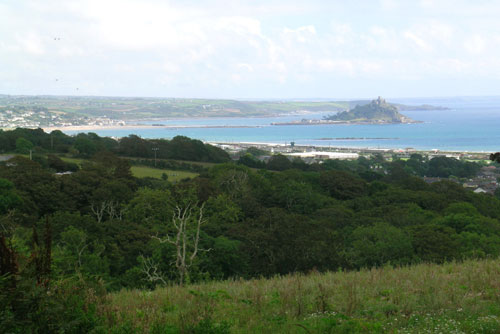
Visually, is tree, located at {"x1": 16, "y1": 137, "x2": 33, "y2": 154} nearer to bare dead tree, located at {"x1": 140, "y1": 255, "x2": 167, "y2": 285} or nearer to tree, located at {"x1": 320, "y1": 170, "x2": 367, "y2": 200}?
tree, located at {"x1": 320, "y1": 170, "x2": 367, "y2": 200}

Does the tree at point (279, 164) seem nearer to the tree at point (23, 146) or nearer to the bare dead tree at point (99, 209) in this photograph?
the tree at point (23, 146)

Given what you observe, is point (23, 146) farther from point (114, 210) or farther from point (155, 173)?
point (114, 210)

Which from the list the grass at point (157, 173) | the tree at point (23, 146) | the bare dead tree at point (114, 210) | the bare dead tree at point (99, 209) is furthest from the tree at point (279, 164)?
the bare dead tree at point (99, 209)

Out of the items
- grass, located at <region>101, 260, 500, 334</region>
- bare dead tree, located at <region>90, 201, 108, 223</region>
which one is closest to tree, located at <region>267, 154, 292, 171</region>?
bare dead tree, located at <region>90, 201, 108, 223</region>

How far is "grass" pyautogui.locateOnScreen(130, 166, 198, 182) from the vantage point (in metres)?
49.1

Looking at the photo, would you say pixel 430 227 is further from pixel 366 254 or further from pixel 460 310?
pixel 460 310

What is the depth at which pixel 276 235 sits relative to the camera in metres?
18.8

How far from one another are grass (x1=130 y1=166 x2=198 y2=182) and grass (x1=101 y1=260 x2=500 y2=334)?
40452 millimetres

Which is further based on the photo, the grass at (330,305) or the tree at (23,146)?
the tree at (23,146)

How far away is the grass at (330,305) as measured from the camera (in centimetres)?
546

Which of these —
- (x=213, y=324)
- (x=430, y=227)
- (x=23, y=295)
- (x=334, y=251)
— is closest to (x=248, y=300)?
(x=213, y=324)

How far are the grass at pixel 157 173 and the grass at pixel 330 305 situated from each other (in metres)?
40.5

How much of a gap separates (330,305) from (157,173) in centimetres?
4595

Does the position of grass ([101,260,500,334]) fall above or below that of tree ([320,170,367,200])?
above
